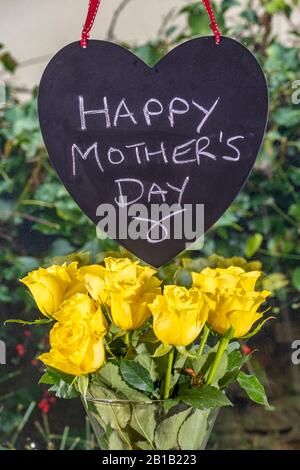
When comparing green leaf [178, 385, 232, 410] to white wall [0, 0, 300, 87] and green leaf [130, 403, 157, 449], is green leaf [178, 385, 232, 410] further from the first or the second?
white wall [0, 0, 300, 87]

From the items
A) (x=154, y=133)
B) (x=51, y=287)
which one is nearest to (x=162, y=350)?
(x=51, y=287)

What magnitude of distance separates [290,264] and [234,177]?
1.66ft

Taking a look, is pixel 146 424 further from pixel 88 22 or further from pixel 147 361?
pixel 88 22

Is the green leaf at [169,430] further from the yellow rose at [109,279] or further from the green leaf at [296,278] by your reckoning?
the green leaf at [296,278]

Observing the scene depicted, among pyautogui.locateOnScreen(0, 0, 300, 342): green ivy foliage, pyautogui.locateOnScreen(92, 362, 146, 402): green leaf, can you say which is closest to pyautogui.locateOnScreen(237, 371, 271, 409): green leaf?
pyautogui.locateOnScreen(92, 362, 146, 402): green leaf

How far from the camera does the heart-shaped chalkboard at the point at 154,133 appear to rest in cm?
75

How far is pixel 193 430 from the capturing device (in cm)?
64

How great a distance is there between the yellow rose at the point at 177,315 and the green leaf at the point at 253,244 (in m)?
0.66

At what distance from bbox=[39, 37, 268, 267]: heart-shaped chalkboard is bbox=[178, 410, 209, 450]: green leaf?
8.5 inches

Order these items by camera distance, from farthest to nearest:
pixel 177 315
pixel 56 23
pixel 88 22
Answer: pixel 56 23 → pixel 88 22 → pixel 177 315

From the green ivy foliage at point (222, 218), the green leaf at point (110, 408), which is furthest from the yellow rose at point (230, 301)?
the green ivy foliage at point (222, 218)

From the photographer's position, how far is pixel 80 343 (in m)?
0.57

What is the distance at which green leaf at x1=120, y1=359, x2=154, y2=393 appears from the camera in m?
0.61

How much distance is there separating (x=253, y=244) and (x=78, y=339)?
0.71m
